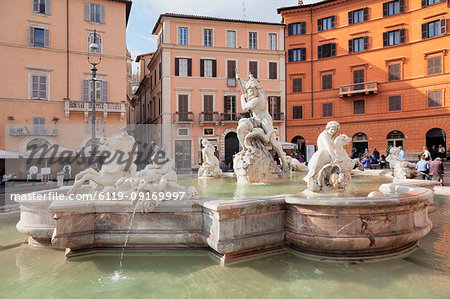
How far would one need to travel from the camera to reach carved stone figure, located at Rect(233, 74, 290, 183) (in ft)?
23.1

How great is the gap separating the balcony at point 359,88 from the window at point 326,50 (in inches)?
145

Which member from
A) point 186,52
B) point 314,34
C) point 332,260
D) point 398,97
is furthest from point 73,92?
point 398,97

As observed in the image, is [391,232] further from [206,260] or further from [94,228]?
[94,228]

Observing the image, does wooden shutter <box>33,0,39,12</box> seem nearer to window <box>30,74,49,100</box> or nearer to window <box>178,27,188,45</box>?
window <box>30,74,49,100</box>

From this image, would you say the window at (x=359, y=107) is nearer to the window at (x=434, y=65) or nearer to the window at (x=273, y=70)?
the window at (x=434, y=65)

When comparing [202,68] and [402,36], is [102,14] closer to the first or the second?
[202,68]

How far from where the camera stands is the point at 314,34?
30.9 metres

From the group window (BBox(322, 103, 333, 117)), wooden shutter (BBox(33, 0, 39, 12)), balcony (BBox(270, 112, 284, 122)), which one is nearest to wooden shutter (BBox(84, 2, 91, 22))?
wooden shutter (BBox(33, 0, 39, 12))

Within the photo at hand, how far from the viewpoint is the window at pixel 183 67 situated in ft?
93.6

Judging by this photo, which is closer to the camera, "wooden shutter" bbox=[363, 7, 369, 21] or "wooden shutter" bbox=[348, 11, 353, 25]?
"wooden shutter" bbox=[363, 7, 369, 21]

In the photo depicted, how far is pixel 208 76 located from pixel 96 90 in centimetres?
1007

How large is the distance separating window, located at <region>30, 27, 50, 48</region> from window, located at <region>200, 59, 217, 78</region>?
1260cm

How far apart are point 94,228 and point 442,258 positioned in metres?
4.46

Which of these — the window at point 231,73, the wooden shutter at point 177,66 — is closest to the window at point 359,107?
the window at point 231,73
